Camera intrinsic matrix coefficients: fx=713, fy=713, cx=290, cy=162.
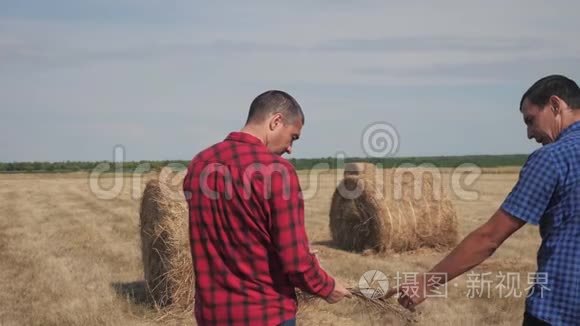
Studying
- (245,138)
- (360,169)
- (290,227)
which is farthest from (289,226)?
(360,169)

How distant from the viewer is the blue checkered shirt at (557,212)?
9.78ft

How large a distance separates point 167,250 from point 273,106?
18.9 ft

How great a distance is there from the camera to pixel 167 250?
8.67m

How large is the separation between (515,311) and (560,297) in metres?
4.91

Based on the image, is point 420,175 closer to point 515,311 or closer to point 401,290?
point 515,311

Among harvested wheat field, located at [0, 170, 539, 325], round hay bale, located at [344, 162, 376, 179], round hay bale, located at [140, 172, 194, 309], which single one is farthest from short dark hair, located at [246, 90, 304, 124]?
round hay bale, located at [344, 162, 376, 179]

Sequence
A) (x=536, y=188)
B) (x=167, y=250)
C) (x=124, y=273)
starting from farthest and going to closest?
(x=124, y=273) < (x=167, y=250) < (x=536, y=188)

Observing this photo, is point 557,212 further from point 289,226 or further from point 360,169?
point 360,169

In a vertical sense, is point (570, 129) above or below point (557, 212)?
above

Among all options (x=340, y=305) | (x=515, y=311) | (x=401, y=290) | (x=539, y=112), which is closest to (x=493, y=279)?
(x=515, y=311)

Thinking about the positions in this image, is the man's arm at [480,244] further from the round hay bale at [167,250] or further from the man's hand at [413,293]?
the round hay bale at [167,250]

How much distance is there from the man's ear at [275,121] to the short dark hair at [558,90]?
45.8 inches

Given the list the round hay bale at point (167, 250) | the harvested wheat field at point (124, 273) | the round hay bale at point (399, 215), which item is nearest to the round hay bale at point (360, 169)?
the round hay bale at point (399, 215)

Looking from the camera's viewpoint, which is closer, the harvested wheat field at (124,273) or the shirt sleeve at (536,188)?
the shirt sleeve at (536,188)
